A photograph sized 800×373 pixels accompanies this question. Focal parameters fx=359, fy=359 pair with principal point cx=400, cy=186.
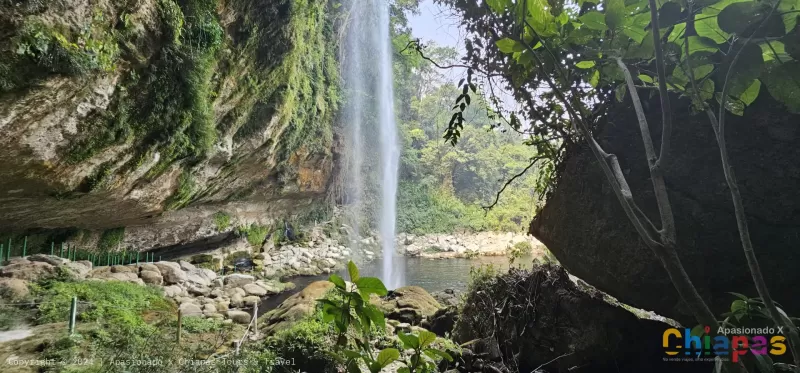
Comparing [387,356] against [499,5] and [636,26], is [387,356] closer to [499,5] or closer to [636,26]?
[499,5]

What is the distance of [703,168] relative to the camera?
2.47 metres

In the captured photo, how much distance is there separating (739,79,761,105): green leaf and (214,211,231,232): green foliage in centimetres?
1113

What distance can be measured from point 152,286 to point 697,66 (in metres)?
8.80

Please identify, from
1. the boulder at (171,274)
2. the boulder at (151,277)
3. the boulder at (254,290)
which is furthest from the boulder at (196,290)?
the boulder at (254,290)

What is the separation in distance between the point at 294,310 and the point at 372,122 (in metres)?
10.8

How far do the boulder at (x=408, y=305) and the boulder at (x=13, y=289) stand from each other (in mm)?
4898

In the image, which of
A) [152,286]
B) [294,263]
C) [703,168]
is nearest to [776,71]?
[703,168]

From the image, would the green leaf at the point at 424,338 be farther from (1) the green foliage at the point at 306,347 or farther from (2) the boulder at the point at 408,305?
(2) the boulder at the point at 408,305

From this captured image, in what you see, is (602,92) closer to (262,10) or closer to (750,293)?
(750,293)

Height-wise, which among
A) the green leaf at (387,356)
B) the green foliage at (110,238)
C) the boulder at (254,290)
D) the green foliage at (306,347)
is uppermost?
the green leaf at (387,356)

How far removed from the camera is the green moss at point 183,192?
21.3ft

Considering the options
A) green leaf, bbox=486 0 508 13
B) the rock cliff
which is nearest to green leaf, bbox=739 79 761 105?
green leaf, bbox=486 0 508 13

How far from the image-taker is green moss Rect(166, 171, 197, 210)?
21.3ft

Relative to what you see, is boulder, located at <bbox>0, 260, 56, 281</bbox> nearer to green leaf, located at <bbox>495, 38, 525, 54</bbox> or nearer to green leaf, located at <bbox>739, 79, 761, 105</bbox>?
green leaf, located at <bbox>495, 38, 525, 54</bbox>
